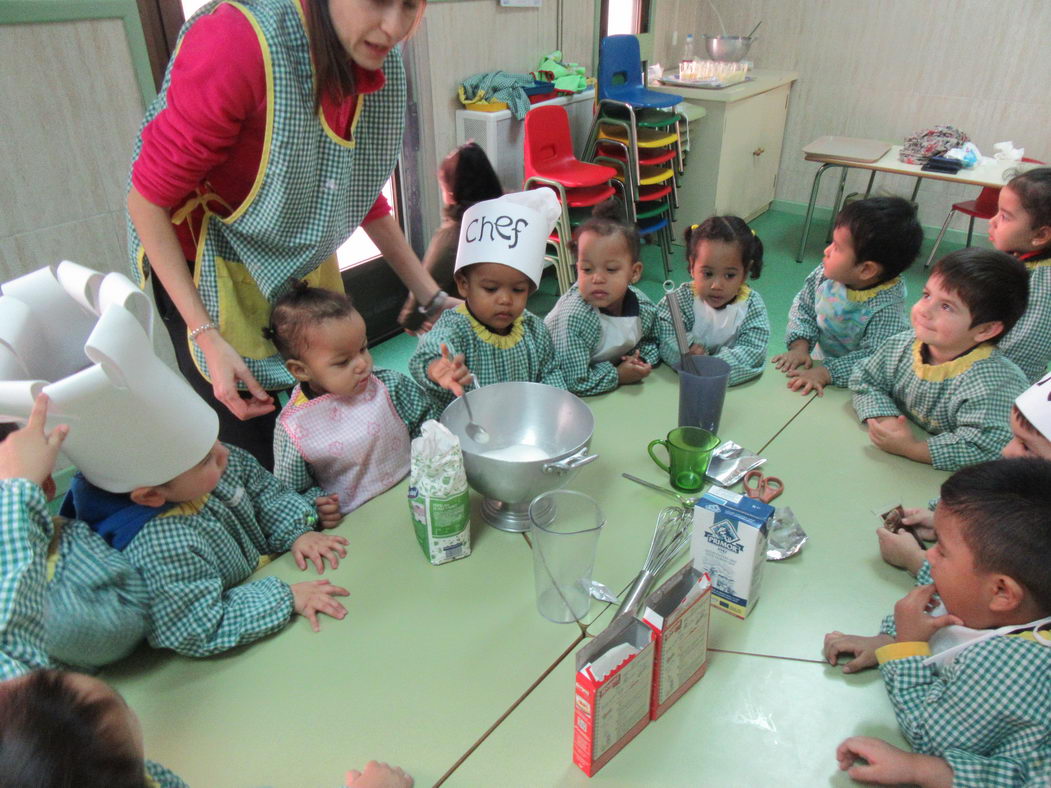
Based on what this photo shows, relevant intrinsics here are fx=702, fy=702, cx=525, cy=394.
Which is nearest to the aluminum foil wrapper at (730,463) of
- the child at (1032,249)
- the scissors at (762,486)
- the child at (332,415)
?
the scissors at (762,486)

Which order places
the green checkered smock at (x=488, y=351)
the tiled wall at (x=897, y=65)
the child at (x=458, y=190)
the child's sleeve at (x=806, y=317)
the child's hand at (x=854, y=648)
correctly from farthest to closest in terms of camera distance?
the tiled wall at (x=897, y=65) < the child at (x=458, y=190) < the child's sleeve at (x=806, y=317) < the green checkered smock at (x=488, y=351) < the child's hand at (x=854, y=648)

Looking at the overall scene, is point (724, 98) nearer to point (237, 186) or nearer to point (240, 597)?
point (237, 186)

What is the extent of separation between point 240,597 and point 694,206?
394cm

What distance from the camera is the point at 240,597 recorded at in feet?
3.08

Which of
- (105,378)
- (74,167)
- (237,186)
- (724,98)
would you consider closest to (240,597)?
(105,378)

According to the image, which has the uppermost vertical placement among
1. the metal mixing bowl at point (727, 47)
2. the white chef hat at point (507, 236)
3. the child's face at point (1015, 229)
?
the metal mixing bowl at point (727, 47)

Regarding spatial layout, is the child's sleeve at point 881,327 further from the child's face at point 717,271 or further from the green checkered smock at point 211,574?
the green checkered smock at point 211,574

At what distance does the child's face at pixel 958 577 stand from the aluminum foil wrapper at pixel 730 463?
0.39 m

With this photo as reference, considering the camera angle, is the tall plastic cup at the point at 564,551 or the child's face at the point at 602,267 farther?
the child's face at the point at 602,267

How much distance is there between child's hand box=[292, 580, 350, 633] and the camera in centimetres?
96

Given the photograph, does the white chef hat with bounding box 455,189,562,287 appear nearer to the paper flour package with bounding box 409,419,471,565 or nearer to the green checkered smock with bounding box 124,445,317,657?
the paper flour package with bounding box 409,419,471,565

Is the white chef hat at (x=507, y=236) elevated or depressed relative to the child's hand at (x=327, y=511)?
elevated

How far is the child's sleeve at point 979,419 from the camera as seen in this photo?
1285 mm

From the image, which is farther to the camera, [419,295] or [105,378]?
[419,295]
